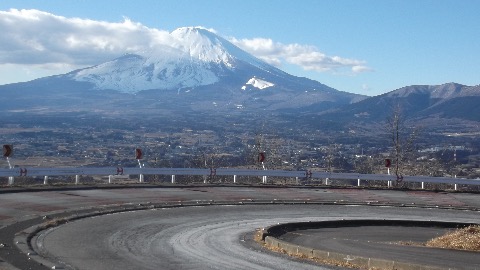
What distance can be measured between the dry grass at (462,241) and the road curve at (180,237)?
5.68m

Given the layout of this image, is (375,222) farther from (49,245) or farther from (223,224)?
(49,245)

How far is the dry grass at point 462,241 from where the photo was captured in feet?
68.4

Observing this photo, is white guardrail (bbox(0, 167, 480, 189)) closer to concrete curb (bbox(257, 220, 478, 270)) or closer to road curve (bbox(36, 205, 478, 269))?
road curve (bbox(36, 205, 478, 269))

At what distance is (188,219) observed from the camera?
85.6ft

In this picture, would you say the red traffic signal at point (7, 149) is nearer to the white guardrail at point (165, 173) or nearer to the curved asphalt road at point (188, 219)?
the white guardrail at point (165, 173)

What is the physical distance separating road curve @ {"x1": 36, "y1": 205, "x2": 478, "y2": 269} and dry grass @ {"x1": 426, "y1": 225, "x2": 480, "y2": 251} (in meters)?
5.68

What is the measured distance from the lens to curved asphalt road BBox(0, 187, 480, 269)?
58.4 feet

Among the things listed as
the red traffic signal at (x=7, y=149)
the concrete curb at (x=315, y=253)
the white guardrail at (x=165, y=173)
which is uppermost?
the red traffic signal at (x=7, y=149)

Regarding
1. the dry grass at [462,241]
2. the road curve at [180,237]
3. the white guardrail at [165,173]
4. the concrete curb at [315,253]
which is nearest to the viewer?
the concrete curb at [315,253]

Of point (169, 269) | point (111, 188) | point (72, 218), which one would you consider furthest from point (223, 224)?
point (111, 188)

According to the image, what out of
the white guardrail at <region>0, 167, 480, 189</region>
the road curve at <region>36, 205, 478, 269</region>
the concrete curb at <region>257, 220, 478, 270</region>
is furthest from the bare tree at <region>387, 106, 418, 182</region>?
the concrete curb at <region>257, 220, 478, 270</region>

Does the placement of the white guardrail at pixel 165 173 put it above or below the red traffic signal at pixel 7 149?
below

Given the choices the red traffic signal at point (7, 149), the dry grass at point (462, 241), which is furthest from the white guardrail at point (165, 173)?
the dry grass at point (462, 241)

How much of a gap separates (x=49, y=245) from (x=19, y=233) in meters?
1.86
